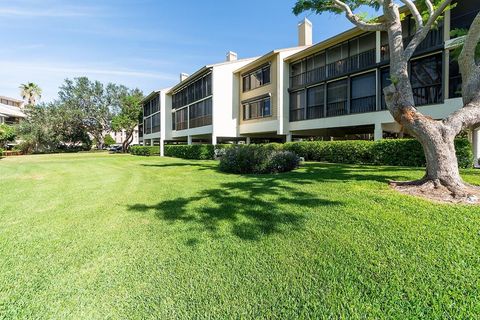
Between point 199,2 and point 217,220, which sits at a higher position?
point 199,2

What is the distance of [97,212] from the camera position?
6.00 metres

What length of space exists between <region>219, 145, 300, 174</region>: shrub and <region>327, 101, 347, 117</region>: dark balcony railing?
8639 millimetres

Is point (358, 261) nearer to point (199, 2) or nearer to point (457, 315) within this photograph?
point (457, 315)

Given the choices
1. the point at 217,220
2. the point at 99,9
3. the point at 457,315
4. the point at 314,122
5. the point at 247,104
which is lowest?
the point at 457,315

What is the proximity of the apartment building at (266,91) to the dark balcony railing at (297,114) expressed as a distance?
53 cm

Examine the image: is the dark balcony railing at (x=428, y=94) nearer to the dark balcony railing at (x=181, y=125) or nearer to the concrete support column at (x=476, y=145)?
the concrete support column at (x=476, y=145)

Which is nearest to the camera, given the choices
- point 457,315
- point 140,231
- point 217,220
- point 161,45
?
point 457,315

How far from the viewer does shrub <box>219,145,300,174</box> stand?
36.3 ft

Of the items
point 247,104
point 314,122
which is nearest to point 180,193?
point 314,122

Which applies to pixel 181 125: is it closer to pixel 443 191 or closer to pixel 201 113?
pixel 201 113

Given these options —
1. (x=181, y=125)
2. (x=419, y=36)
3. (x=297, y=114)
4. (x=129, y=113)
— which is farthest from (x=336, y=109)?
(x=129, y=113)

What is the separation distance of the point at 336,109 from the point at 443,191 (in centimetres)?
1376

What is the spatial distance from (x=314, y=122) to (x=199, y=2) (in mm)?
11148

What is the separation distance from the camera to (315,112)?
2002cm
